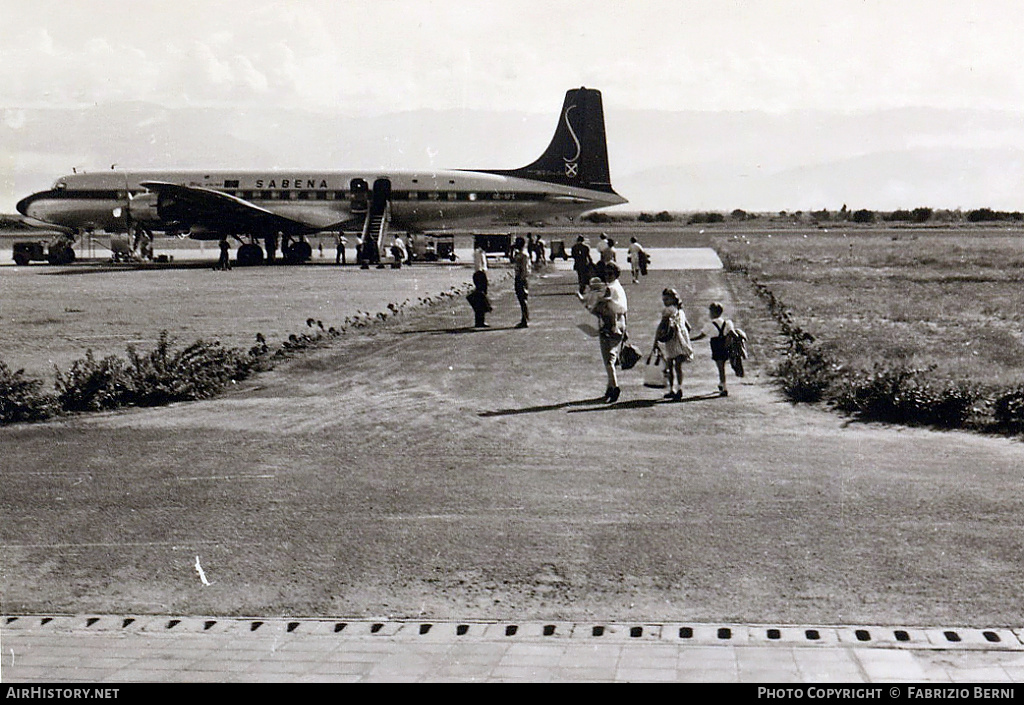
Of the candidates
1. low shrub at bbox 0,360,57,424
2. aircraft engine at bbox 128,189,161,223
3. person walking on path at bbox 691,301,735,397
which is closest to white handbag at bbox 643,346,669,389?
person walking on path at bbox 691,301,735,397

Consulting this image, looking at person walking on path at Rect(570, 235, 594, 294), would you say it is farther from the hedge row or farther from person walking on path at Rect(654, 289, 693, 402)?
person walking on path at Rect(654, 289, 693, 402)

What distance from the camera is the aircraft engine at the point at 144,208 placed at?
45781mm

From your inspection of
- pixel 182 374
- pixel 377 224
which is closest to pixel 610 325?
pixel 182 374

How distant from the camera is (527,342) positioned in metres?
19.9

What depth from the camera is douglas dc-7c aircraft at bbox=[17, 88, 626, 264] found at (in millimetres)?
45594

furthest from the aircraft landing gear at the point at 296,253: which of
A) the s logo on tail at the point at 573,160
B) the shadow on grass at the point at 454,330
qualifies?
the shadow on grass at the point at 454,330

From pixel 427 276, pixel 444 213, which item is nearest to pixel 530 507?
pixel 427 276

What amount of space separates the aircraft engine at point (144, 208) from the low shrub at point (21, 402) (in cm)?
3386

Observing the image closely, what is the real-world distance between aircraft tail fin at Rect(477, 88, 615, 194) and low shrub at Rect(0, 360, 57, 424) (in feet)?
114

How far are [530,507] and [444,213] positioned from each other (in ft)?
124

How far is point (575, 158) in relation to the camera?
4753 cm

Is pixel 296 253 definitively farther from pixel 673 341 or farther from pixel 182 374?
pixel 673 341
